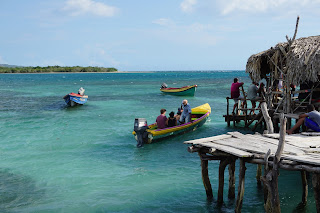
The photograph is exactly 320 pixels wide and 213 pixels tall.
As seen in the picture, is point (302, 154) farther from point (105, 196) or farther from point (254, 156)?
point (105, 196)

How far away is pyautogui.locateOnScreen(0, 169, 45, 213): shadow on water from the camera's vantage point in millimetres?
9648

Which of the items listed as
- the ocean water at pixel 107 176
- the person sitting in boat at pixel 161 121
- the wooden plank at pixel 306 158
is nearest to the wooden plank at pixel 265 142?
the wooden plank at pixel 306 158

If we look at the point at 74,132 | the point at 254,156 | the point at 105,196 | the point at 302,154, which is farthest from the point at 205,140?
the point at 74,132

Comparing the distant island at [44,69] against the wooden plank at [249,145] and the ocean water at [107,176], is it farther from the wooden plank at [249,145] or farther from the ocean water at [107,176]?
the wooden plank at [249,145]

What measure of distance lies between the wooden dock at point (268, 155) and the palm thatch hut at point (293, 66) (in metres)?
3.43

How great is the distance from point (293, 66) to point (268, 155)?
252 inches

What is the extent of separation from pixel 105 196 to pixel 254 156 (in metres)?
4.69

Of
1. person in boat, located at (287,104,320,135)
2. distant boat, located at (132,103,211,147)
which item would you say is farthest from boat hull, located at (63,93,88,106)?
person in boat, located at (287,104,320,135)

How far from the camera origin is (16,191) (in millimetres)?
10453

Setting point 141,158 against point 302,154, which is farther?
point 141,158

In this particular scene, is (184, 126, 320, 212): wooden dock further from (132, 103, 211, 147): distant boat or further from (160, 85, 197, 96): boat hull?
(160, 85, 197, 96): boat hull

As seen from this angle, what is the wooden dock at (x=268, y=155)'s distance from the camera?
274 inches

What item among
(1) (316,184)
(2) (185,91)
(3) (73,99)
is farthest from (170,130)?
(2) (185,91)

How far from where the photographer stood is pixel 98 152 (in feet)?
48.3
